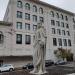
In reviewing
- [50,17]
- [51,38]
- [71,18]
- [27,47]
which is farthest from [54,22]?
[27,47]

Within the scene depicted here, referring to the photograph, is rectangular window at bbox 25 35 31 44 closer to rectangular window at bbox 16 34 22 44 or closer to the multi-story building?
the multi-story building

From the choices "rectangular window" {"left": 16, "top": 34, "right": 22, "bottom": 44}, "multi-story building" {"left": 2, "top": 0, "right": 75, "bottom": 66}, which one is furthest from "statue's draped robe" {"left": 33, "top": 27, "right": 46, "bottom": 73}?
"rectangular window" {"left": 16, "top": 34, "right": 22, "bottom": 44}

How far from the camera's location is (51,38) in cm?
5556

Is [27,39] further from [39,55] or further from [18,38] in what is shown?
[39,55]

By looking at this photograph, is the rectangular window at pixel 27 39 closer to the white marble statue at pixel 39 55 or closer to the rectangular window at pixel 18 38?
the rectangular window at pixel 18 38

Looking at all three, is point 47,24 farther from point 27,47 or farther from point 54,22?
point 27,47

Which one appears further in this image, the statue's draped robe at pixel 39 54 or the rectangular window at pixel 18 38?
the rectangular window at pixel 18 38

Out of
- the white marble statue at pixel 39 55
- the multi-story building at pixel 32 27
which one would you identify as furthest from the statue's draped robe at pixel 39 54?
the multi-story building at pixel 32 27

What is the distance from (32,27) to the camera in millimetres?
50969

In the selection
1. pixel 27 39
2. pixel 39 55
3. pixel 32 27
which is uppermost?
pixel 32 27

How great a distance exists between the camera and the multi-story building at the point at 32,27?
45722 millimetres

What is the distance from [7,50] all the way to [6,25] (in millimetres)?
6608

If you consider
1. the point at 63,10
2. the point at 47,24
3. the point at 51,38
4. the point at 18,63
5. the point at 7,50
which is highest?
the point at 63,10

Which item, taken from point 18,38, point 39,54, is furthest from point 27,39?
point 39,54
